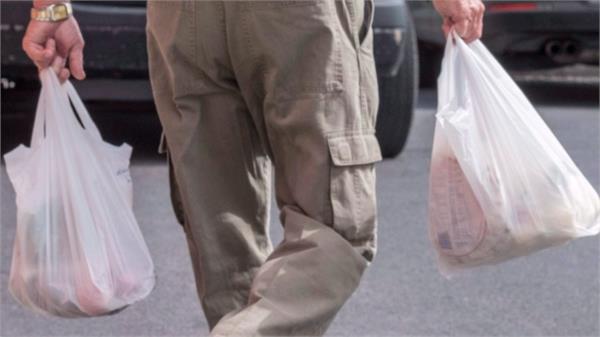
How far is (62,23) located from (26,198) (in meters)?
0.39

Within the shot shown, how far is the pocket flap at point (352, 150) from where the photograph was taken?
263 cm

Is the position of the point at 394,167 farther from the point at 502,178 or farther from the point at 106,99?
the point at 502,178

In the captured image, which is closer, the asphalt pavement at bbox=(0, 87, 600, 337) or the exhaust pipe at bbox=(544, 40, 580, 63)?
the asphalt pavement at bbox=(0, 87, 600, 337)

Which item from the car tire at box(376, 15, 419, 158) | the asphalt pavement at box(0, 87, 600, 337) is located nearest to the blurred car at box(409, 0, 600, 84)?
the car tire at box(376, 15, 419, 158)

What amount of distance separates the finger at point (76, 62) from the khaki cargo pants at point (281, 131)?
0.27 metres

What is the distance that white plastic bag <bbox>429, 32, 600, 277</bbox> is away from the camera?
9.08ft

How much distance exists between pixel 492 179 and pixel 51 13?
983mm

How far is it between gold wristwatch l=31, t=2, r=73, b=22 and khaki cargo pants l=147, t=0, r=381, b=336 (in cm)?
28

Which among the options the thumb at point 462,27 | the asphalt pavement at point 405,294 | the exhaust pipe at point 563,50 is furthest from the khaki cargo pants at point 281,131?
the exhaust pipe at point 563,50

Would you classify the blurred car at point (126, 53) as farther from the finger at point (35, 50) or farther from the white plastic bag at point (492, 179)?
the white plastic bag at point (492, 179)

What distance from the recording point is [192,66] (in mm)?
2719

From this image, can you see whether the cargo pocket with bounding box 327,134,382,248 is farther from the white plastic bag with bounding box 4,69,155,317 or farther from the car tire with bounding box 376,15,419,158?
the car tire with bounding box 376,15,419,158

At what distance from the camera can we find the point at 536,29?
841cm

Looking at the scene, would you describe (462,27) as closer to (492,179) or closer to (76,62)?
(492,179)
